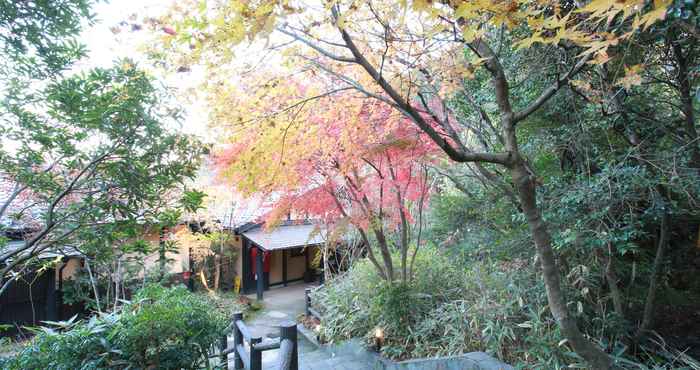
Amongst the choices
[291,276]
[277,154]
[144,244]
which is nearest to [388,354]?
[277,154]

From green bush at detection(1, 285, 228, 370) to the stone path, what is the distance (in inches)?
32.3

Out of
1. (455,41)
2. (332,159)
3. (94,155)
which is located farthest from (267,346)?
(455,41)

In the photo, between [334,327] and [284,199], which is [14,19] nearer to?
[284,199]

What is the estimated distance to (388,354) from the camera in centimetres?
532

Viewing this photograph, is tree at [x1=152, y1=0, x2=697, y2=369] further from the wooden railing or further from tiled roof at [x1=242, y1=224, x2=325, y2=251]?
tiled roof at [x1=242, y1=224, x2=325, y2=251]

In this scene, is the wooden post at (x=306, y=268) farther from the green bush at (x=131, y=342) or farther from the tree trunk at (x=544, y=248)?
the tree trunk at (x=544, y=248)

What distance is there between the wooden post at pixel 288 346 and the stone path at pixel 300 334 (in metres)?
0.34

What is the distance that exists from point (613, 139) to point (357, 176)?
3490 mm

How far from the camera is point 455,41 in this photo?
266 centimetres

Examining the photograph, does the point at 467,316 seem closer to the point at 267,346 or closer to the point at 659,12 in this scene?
the point at 267,346

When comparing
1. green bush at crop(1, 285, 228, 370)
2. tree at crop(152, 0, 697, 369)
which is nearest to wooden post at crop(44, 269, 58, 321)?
green bush at crop(1, 285, 228, 370)

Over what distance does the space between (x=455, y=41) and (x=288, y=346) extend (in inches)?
109

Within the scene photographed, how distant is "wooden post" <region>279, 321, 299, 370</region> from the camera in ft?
9.24

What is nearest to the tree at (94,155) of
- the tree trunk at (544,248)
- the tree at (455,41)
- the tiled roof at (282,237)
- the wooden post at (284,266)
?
the tree at (455,41)
